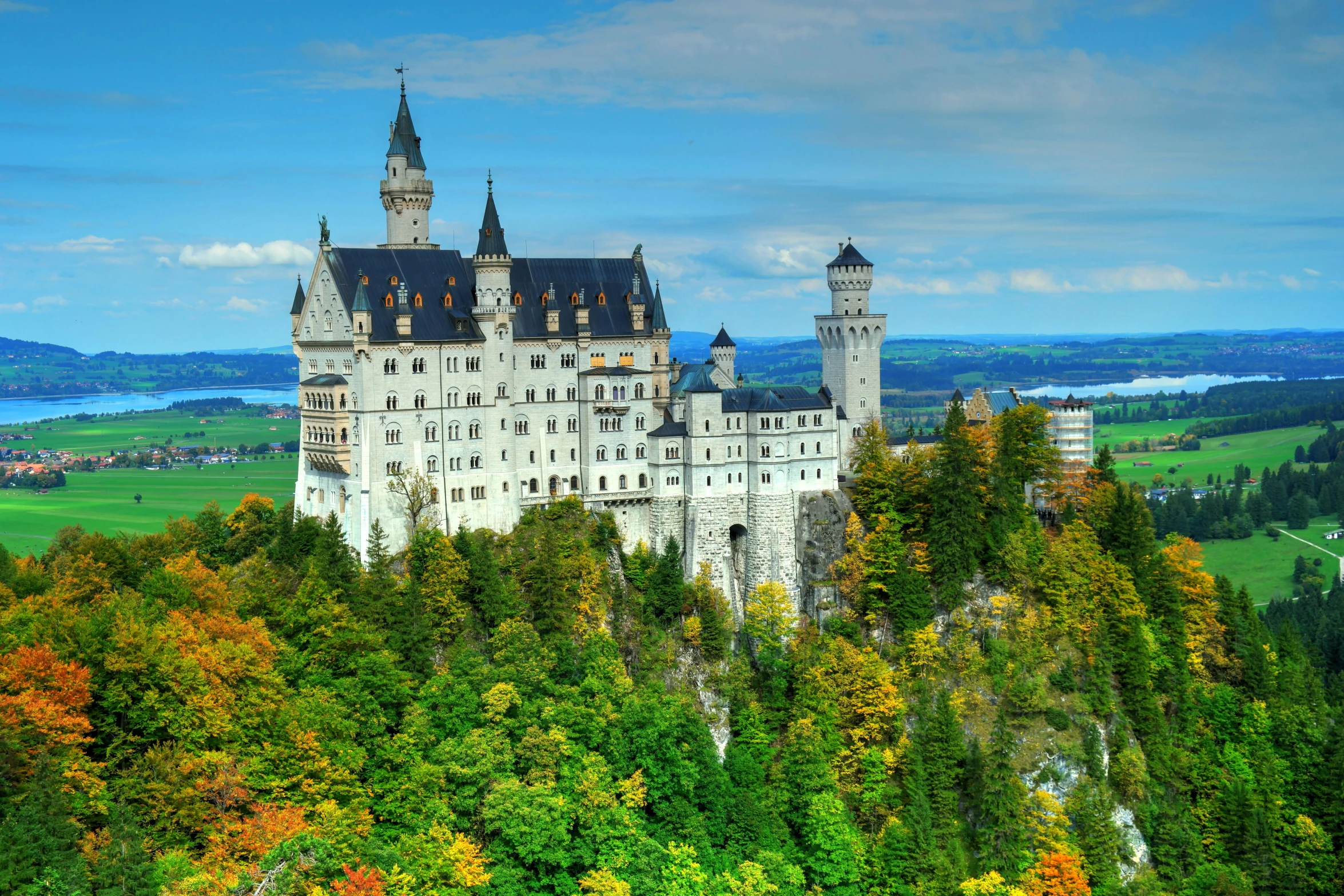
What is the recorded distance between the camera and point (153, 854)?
172ft

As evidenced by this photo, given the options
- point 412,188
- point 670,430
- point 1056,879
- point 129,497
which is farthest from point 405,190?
point 129,497

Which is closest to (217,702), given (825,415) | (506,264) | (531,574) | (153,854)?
(153,854)

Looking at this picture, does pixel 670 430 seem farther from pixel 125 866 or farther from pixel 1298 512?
pixel 1298 512

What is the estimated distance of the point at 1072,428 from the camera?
10100 centimetres

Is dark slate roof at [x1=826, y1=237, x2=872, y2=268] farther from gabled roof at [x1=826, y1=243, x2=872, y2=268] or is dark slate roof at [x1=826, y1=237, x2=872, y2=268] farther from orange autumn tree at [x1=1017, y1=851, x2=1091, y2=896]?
orange autumn tree at [x1=1017, y1=851, x2=1091, y2=896]

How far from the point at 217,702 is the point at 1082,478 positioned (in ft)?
203

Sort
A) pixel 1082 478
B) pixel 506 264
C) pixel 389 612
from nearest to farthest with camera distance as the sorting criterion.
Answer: pixel 389 612 → pixel 506 264 → pixel 1082 478

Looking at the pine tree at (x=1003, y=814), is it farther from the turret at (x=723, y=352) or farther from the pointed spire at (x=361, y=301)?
the pointed spire at (x=361, y=301)

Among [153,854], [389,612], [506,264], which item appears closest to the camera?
[153,854]

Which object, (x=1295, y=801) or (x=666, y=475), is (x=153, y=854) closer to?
(x=666, y=475)

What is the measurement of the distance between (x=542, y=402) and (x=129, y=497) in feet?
332

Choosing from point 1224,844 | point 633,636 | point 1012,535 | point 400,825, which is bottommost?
point 1224,844

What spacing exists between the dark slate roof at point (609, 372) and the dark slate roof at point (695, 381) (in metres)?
3.42

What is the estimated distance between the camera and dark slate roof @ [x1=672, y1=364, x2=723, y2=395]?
8475 cm
